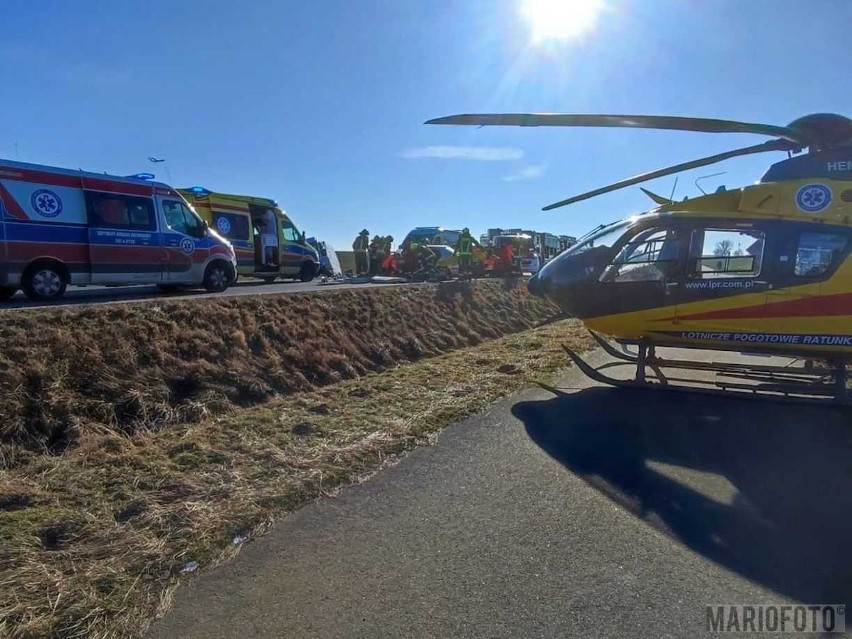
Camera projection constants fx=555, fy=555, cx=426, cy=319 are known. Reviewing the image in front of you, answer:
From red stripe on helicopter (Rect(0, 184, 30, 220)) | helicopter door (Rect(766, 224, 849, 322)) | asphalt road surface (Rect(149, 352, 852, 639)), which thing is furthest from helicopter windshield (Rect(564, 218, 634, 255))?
red stripe on helicopter (Rect(0, 184, 30, 220))

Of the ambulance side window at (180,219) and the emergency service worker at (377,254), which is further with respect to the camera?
the emergency service worker at (377,254)

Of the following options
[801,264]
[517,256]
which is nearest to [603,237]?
[801,264]

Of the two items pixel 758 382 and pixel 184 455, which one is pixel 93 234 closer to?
pixel 184 455

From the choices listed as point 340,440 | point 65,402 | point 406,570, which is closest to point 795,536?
point 406,570

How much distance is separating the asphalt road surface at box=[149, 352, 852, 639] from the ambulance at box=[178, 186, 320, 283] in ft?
45.0

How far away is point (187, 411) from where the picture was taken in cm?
611

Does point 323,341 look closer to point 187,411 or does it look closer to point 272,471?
point 187,411

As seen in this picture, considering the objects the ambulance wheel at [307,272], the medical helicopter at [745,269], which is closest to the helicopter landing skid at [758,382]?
the medical helicopter at [745,269]

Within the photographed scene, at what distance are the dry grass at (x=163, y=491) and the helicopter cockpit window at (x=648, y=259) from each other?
222 centimetres

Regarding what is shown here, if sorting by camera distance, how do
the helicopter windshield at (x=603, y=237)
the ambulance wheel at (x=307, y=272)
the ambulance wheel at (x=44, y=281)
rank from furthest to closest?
the ambulance wheel at (x=307, y=272) → the ambulance wheel at (x=44, y=281) → the helicopter windshield at (x=603, y=237)

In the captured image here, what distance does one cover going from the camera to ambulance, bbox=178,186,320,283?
1672cm

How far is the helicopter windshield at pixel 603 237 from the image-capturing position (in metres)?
7.58

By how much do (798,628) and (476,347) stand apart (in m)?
9.04

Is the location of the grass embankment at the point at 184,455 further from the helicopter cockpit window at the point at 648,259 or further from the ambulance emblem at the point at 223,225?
the ambulance emblem at the point at 223,225
